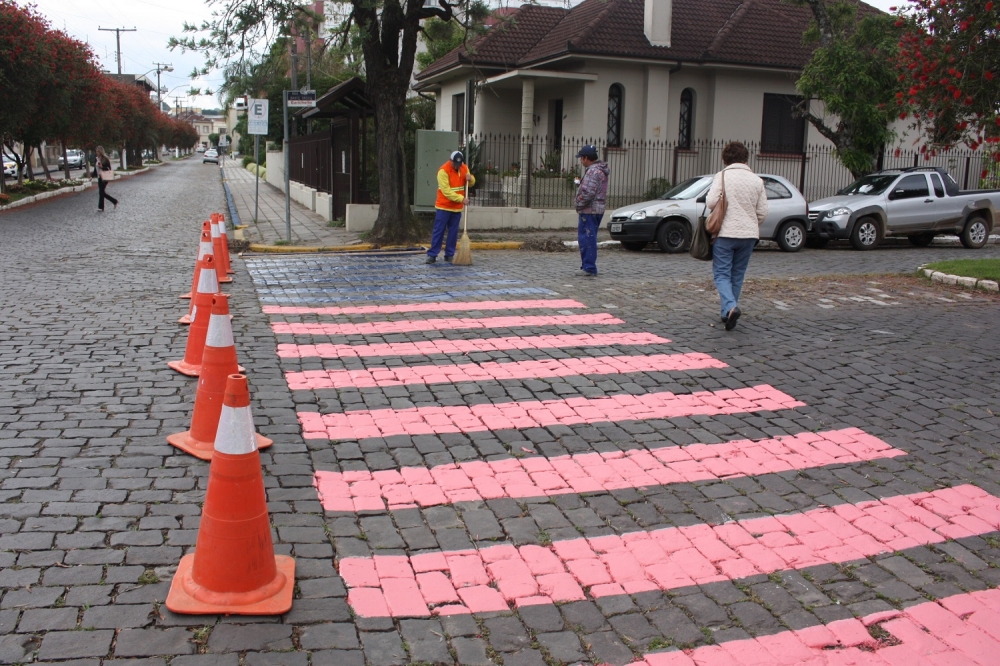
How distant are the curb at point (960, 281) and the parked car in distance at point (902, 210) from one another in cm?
465

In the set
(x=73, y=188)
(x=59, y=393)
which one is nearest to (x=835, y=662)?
(x=59, y=393)

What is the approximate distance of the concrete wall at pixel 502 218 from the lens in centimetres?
2055

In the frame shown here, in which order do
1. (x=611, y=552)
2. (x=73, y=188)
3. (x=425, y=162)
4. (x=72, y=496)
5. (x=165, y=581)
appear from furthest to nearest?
Result: (x=73, y=188) → (x=425, y=162) → (x=72, y=496) → (x=611, y=552) → (x=165, y=581)

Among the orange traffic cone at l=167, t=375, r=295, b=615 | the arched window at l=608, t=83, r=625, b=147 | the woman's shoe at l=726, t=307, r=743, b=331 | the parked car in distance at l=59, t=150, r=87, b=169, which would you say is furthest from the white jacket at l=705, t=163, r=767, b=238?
the parked car in distance at l=59, t=150, r=87, b=169

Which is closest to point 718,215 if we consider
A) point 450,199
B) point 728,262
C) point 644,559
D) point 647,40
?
point 728,262

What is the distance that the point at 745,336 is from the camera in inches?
360

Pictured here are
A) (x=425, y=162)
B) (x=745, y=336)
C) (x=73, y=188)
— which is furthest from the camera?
(x=73, y=188)

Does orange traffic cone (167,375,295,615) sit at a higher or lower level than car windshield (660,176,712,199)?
lower

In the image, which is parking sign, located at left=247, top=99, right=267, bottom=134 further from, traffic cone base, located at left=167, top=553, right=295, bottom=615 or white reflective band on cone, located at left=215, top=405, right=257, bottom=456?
traffic cone base, located at left=167, top=553, right=295, bottom=615

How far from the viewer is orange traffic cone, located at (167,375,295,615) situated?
3.71 metres

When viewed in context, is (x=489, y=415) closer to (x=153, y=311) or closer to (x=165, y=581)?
(x=165, y=581)

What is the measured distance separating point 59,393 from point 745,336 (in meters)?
6.34

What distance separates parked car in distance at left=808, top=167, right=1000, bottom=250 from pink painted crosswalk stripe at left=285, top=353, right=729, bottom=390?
11.9 metres

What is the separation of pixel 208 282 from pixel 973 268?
11.9m
